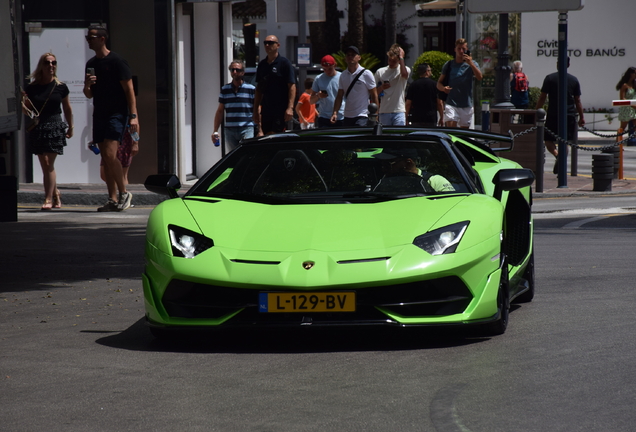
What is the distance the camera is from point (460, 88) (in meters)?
18.4

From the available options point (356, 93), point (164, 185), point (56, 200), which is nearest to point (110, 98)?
point (56, 200)

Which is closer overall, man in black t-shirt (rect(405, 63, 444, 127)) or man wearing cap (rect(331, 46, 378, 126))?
man wearing cap (rect(331, 46, 378, 126))

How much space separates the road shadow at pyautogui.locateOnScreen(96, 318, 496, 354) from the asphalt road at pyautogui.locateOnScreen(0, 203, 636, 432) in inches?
0.4

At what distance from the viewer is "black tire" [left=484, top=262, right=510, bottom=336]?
607 cm

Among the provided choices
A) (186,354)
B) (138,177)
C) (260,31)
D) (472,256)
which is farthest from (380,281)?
(260,31)

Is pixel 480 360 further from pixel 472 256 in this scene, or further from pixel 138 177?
pixel 138 177

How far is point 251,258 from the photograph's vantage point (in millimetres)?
5766

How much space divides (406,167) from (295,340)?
128 centimetres

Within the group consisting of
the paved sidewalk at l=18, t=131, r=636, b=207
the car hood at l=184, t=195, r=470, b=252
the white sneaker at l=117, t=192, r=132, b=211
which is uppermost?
the car hood at l=184, t=195, r=470, b=252

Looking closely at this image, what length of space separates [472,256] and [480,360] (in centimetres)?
55

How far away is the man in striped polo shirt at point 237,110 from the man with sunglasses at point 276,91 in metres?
0.72

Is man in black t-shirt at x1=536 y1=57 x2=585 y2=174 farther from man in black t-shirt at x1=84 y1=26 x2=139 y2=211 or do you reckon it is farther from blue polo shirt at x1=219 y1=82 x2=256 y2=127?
man in black t-shirt at x1=84 y1=26 x2=139 y2=211

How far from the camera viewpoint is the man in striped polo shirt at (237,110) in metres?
15.5

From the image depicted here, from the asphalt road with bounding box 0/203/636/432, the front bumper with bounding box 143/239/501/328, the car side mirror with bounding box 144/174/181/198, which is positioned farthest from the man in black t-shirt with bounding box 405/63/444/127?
the front bumper with bounding box 143/239/501/328
